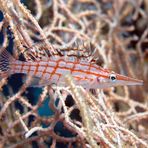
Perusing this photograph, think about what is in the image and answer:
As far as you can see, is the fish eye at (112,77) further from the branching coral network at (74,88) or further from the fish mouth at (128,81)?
the branching coral network at (74,88)

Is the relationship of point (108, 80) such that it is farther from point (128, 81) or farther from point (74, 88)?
point (74, 88)

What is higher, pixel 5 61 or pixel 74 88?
pixel 5 61

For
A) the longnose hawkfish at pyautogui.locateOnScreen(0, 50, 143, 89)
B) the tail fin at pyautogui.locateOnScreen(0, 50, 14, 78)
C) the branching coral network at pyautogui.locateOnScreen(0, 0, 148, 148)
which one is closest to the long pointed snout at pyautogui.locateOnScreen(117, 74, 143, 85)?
the longnose hawkfish at pyautogui.locateOnScreen(0, 50, 143, 89)

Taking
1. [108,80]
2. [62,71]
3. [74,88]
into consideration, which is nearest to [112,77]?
[108,80]

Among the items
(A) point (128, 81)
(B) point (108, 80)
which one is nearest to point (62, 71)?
(B) point (108, 80)

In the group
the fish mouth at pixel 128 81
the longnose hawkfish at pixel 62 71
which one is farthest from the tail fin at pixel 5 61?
the fish mouth at pixel 128 81

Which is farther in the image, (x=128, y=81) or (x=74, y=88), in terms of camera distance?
(x=128, y=81)
